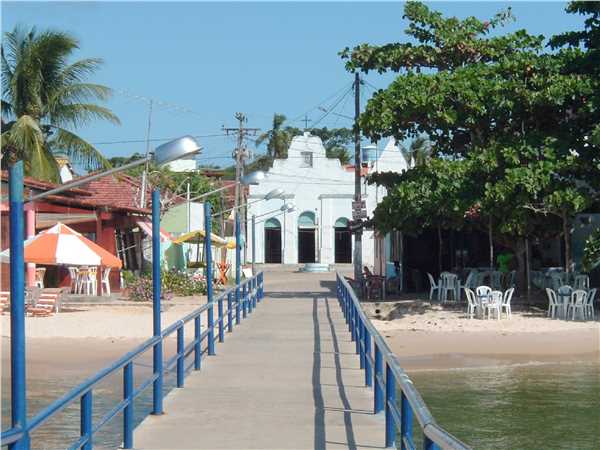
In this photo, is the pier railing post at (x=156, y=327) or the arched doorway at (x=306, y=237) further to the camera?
the arched doorway at (x=306, y=237)

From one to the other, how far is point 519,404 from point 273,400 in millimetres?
5632

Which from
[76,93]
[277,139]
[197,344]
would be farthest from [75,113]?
[277,139]

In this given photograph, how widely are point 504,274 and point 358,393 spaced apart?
735 inches

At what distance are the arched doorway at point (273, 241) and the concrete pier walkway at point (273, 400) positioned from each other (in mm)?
42352

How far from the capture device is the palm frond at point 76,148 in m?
34.2

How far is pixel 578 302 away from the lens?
82.8ft

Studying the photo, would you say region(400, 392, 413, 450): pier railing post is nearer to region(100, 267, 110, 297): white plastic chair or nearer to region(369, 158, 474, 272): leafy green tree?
region(369, 158, 474, 272): leafy green tree

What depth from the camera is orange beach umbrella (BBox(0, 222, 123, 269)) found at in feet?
81.1

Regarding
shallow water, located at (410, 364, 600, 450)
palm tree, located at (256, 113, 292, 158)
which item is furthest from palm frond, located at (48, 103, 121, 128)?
A: palm tree, located at (256, 113, 292, 158)

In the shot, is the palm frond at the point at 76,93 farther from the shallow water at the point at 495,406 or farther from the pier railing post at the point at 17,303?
the pier railing post at the point at 17,303

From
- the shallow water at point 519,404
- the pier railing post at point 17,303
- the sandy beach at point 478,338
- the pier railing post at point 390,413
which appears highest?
the pier railing post at point 17,303

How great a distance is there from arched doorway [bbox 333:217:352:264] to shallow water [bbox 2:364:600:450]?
140 ft

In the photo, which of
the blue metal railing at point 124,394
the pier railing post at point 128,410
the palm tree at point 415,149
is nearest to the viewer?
the blue metal railing at point 124,394

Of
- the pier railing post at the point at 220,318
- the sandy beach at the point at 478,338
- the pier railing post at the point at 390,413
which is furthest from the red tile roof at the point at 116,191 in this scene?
the pier railing post at the point at 390,413
